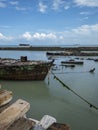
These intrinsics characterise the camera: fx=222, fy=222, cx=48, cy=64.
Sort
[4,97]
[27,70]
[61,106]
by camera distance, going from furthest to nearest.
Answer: [27,70], [61,106], [4,97]

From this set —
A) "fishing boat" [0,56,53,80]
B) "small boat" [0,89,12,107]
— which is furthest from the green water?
"small boat" [0,89,12,107]

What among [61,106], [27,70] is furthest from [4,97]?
[27,70]

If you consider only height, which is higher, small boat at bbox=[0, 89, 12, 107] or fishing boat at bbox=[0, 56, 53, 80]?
small boat at bbox=[0, 89, 12, 107]

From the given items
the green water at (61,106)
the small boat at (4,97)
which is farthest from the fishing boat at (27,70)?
the small boat at (4,97)

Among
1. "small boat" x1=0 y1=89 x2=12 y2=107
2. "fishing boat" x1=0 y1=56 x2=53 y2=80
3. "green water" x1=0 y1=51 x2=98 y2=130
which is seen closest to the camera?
"small boat" x1=0 y1=89 x2=12 y2=107

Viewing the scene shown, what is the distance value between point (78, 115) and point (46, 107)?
6.11 ft

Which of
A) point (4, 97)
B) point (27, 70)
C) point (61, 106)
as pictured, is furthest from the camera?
point (27, 70)

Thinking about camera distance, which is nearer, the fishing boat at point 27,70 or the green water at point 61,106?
the green water at point 61,106

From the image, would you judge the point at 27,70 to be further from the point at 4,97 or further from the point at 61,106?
the point at 4,97

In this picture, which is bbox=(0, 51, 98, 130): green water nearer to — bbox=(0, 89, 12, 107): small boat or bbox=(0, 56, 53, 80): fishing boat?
bbox=(0, 56, 53, 80): fishing boat

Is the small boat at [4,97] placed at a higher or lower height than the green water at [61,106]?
higher

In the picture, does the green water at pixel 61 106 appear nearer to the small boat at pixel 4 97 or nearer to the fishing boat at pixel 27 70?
the fishing boat at pixel 27 70

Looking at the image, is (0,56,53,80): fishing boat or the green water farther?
(0,56,53,80): fishing boat

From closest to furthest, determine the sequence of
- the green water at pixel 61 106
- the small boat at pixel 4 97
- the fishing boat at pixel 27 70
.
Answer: the small boat at pixel 4 97, the green water at pixel 61 106, the fishing boat at pixel 27 70
